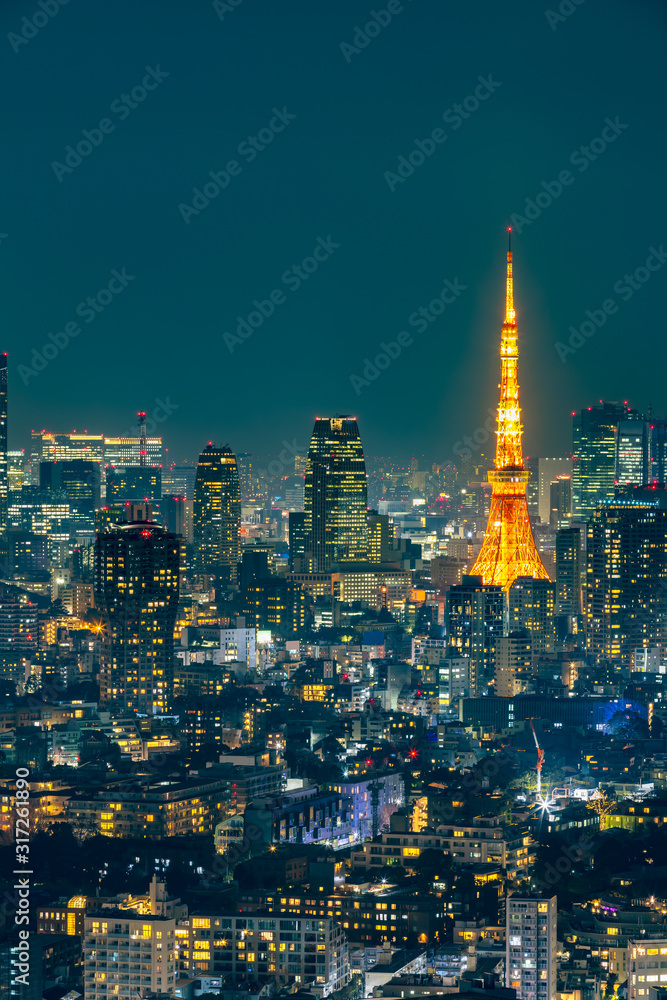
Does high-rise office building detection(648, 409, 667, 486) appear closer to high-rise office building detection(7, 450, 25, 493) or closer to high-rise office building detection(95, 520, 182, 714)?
high-rise office building detection(7, 450, 25, 493)

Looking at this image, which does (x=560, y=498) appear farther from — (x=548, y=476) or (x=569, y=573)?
(x=569, y=573)

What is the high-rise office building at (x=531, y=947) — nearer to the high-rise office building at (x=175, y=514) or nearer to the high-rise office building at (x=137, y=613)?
the high-rise office building at (x=137, y=613)

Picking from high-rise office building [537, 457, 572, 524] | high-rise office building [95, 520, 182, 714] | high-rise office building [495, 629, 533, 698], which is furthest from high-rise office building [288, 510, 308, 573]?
high-rise office building [95, 520, 182, 714]

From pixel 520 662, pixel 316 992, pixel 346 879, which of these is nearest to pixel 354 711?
pixel 520 662

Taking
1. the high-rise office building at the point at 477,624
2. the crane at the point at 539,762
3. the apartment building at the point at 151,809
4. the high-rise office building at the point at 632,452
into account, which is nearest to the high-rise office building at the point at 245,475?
the high-rise office building at the point at 632,452

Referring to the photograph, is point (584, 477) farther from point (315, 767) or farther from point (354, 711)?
point (315, 767)

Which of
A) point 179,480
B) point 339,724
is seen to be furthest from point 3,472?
point 339,724
